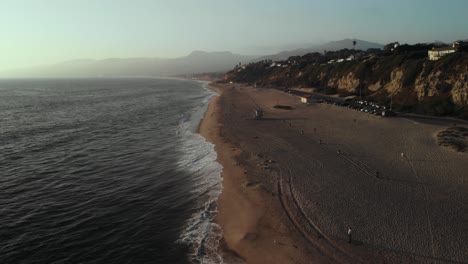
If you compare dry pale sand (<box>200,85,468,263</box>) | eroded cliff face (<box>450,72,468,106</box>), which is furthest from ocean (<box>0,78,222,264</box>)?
eroded cliff face (<box>450,72,468,106</box>)

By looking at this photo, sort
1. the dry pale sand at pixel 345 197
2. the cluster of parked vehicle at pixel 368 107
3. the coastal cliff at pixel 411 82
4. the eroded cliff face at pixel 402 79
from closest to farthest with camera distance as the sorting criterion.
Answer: the dry pale sand at pixel 345 197 < the coastal cliff at pixel 411 82 < the cluster of parked vehicle at pixel 368 107 < the eroded cliff face at pixel 402 79

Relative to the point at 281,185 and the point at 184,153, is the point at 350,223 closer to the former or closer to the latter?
the point at 281,185

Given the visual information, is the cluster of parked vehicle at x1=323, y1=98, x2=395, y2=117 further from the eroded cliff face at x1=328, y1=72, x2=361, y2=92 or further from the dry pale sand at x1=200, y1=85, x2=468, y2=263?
the eroded cliff face at x1=328, y1=72, x2=361, y2=92

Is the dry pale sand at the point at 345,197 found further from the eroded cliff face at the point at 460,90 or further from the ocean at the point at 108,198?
the eroded cliff face at the point at 460,90

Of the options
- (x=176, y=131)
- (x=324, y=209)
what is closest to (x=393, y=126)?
(x=324, y=209)

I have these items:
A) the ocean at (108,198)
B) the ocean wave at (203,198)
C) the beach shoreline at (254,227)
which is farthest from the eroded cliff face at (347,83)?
the beach shoreline at (254,227)
